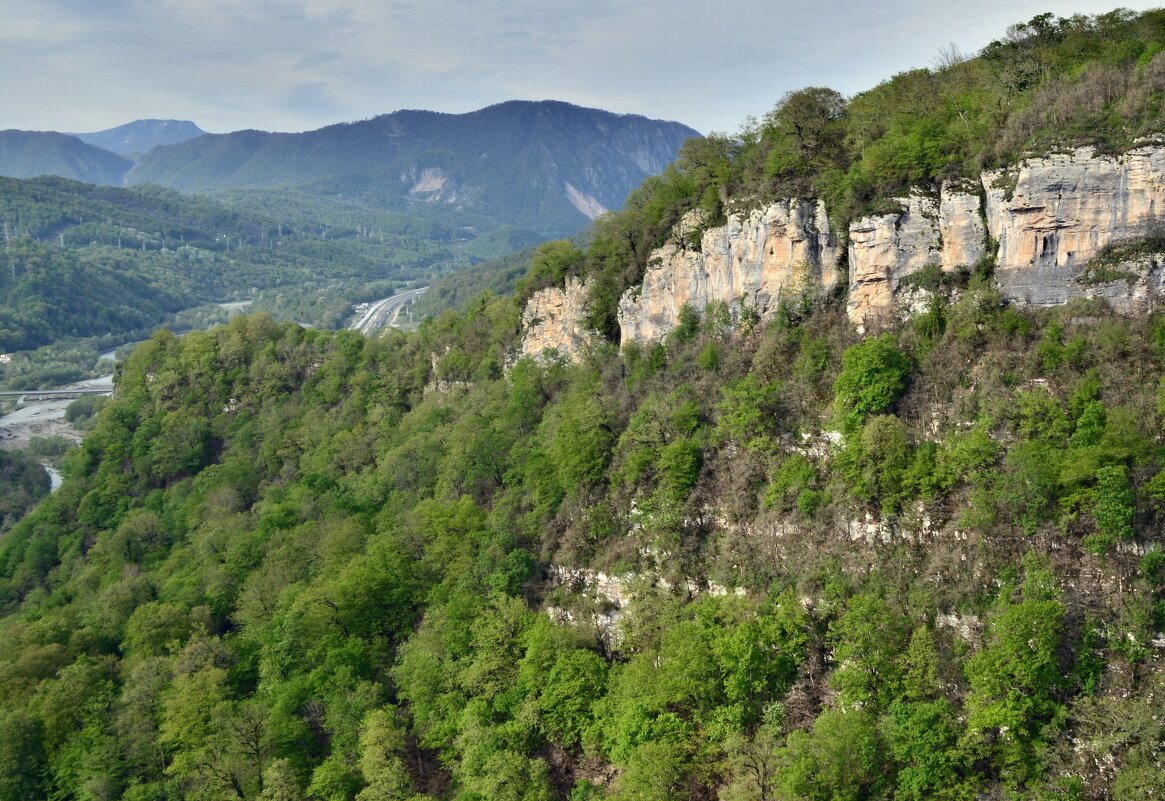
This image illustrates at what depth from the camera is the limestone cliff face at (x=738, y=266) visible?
1793 inches

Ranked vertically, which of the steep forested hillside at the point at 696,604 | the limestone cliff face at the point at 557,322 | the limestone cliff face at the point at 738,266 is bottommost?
the steep forested hillside at the point at 696,604

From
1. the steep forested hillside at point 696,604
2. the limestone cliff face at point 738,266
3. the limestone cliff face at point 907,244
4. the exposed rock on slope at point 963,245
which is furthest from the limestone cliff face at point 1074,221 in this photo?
the limestone cliff face at point 738,266

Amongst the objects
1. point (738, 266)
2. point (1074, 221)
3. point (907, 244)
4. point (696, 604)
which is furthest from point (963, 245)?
point (696, 604)

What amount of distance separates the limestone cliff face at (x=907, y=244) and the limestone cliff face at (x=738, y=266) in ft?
8.08

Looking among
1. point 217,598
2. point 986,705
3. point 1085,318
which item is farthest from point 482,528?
point 1085,318

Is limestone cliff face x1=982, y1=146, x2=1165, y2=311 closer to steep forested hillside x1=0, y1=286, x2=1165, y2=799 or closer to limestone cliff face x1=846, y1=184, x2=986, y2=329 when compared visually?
limestone cliff face x1=846, y1=184, x2=986, y2=329

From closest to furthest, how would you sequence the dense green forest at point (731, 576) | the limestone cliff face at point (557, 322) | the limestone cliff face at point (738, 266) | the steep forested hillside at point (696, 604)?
the steep forested hillside at point (696, 604) → the dense green forest at point (731, 576) → the limestone cliff face at point (738, 266) → the limestone cliff face at point (557, 322)

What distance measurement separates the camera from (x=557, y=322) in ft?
205

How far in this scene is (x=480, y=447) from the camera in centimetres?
5628

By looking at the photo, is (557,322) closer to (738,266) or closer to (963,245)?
(738,266)

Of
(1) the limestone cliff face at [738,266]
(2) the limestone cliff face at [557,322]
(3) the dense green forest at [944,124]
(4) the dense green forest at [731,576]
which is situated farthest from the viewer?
(2) the limestone cliff face at [557,322]

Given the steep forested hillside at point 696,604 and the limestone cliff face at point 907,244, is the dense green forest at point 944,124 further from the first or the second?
the steep forested hillside at point 696,604

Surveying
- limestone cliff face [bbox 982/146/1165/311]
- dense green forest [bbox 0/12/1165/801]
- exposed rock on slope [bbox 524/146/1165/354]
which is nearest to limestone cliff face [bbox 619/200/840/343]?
exposed rock on slope [bbox 524/146/1165/354]

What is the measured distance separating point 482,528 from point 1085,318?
116 ft
